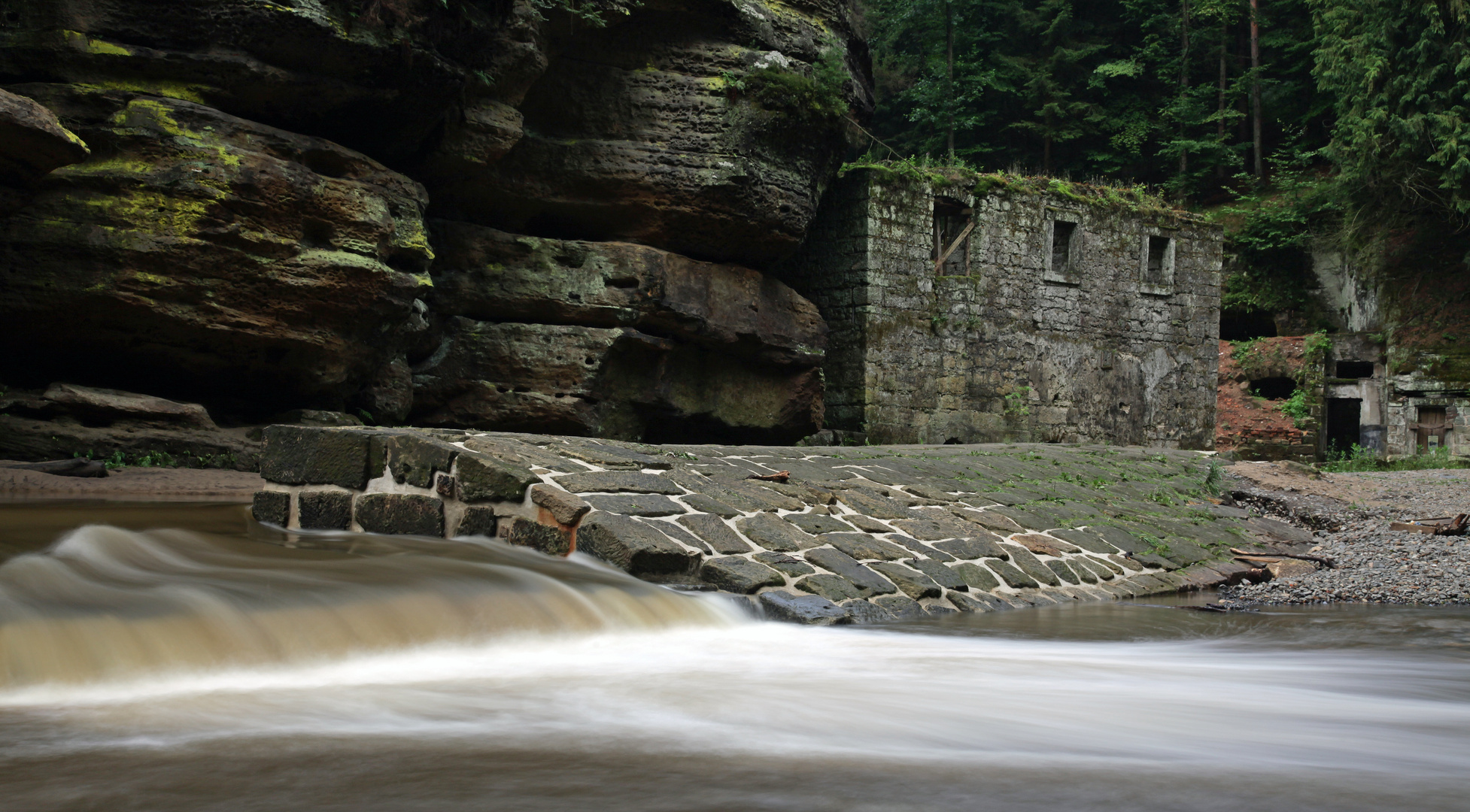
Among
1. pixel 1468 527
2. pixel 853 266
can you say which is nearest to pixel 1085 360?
pixel 853 266

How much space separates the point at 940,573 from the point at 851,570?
561 millimetres

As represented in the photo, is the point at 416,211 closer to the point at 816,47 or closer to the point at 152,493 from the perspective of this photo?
the point at 152,493

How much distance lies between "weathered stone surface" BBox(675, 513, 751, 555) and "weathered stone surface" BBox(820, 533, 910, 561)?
Result: 0.57m

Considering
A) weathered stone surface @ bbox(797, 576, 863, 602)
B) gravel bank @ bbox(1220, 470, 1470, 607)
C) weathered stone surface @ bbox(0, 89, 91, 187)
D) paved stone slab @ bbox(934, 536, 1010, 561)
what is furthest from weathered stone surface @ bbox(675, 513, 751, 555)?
weathered stone surface @ bbox(0, 89, 91, 187)

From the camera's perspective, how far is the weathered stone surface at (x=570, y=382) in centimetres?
1238

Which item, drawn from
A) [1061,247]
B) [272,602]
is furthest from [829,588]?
[1061,247]

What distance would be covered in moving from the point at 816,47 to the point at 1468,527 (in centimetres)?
931

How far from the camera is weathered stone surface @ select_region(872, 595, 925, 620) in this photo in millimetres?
5207

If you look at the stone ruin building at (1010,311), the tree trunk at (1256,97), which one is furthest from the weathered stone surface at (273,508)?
the tree trunk at (1256,97)

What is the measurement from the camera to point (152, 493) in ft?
26.7

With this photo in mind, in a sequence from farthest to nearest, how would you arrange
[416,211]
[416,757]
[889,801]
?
1. [416,211]
2. [416,757]
3. [889,801]

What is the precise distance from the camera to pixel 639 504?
214 inches

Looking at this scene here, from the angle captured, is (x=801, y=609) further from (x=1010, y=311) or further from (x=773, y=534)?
(x=1010, y=311)

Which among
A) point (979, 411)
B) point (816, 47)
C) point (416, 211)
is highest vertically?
point (816, 47)
